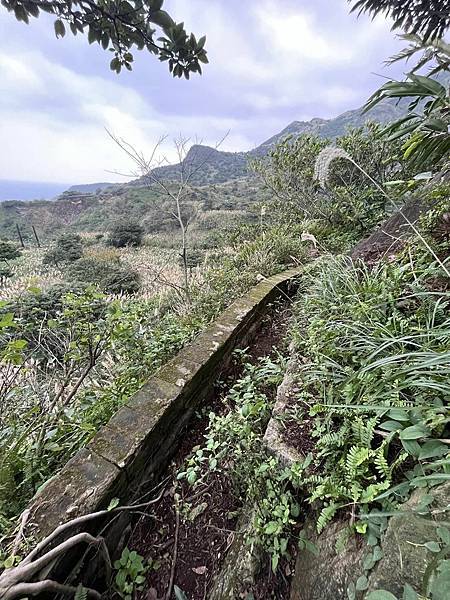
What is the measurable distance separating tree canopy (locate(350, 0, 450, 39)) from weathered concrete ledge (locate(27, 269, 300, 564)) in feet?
24.8

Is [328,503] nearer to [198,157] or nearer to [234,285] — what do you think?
[234,285]

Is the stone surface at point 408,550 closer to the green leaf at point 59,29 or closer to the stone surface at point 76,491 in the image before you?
the stone surface at point 76,491

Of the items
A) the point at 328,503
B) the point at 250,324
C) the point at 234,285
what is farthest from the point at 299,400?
the point at 234,285

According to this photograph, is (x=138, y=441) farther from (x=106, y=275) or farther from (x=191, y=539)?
(x=106, y=275)

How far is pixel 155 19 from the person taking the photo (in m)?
1.08

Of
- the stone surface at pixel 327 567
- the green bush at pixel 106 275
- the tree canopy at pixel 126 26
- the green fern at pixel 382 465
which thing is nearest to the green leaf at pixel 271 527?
the stone surface at pixel 327 567

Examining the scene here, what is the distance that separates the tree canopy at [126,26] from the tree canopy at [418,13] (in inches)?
272

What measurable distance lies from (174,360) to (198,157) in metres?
4.01

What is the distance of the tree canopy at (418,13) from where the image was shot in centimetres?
523

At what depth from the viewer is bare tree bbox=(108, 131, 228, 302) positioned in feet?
13.0

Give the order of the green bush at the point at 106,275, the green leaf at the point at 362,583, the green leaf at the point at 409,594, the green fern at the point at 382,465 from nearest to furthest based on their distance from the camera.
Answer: the green leaf at the point at 409,594 < the green leaf at the point at 362,583 < the green fern at the point at 382,465 < the green bush at the point at 106,275

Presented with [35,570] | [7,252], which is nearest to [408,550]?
[35,570]

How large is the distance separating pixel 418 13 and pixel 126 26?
7.63 metres

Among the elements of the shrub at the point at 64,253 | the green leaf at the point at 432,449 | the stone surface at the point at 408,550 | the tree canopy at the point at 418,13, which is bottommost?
the stone surface at the point at 408,550
